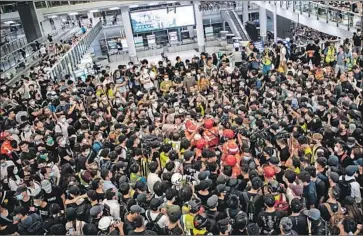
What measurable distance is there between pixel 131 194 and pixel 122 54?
63.7 feet

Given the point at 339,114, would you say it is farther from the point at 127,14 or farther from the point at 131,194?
the point at 127,14

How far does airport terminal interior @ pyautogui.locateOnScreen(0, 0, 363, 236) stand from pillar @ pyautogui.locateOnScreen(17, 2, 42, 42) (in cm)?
845

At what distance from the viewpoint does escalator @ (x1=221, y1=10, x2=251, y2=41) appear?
888 inches

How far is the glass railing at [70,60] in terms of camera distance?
1221 cm

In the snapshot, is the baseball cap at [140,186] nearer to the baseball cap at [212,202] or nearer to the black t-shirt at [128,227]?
the black t-shirt at [128,227]

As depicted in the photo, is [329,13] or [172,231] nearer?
[172,231]

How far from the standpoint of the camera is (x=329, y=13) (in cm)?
1236

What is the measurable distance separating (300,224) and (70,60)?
1211 cm

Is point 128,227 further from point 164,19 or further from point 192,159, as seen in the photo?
point 164,19

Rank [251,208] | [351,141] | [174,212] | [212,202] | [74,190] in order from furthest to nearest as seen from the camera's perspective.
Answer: [351,141] → [74,190] → [251,208] → [212,202] → [174,212]

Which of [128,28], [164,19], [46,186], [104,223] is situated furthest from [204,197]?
[164,19]

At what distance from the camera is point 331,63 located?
31.8 ft

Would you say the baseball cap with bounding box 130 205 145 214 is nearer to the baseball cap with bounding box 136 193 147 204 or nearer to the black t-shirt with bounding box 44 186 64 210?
the baseball cap with bounding box 136 193 147 204

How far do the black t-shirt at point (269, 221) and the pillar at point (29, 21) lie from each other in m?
18.5
